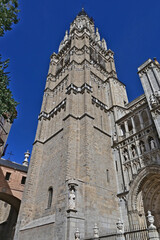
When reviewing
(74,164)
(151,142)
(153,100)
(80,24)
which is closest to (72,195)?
(74,164)

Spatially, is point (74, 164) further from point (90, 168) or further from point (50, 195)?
point (50, 195)

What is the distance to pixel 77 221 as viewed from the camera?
35.1 feet

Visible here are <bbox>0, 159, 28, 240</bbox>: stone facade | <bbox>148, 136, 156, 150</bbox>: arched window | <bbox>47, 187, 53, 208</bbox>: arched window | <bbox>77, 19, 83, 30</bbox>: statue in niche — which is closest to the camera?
<bbox>148, 136, 156, 150</bbox>: arched window

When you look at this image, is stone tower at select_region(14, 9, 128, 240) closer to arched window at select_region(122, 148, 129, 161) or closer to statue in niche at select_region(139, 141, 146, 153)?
arched window at select_region(122, 148, 129, 161)

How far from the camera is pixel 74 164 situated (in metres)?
14.0

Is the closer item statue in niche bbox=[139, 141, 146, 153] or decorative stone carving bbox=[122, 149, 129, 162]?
statue in niche bbox=[139, 141, 146, 153]

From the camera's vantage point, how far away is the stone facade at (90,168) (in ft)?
38.7

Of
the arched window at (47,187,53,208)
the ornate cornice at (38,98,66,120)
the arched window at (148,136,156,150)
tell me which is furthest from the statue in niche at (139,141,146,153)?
the ornate cornice at (38,98,66,120)

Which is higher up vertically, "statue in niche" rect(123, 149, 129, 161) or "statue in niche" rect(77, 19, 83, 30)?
"statue in niche" rect(77, 19, 83, 30)

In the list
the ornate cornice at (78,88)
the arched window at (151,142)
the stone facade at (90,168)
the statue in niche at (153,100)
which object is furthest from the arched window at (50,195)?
the statue in niche at (153,100)

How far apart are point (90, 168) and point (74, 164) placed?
4.68ft

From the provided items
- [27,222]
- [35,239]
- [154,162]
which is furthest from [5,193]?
[154,162]

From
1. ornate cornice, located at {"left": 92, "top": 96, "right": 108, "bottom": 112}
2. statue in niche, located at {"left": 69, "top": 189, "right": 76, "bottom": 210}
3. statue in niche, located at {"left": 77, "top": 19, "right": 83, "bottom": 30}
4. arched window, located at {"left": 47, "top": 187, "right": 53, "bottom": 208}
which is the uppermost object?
statue in niche, located at {"left": 77, "top": 19, "right": 83, "bottom": 30}

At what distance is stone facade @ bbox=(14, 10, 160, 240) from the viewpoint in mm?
11797
